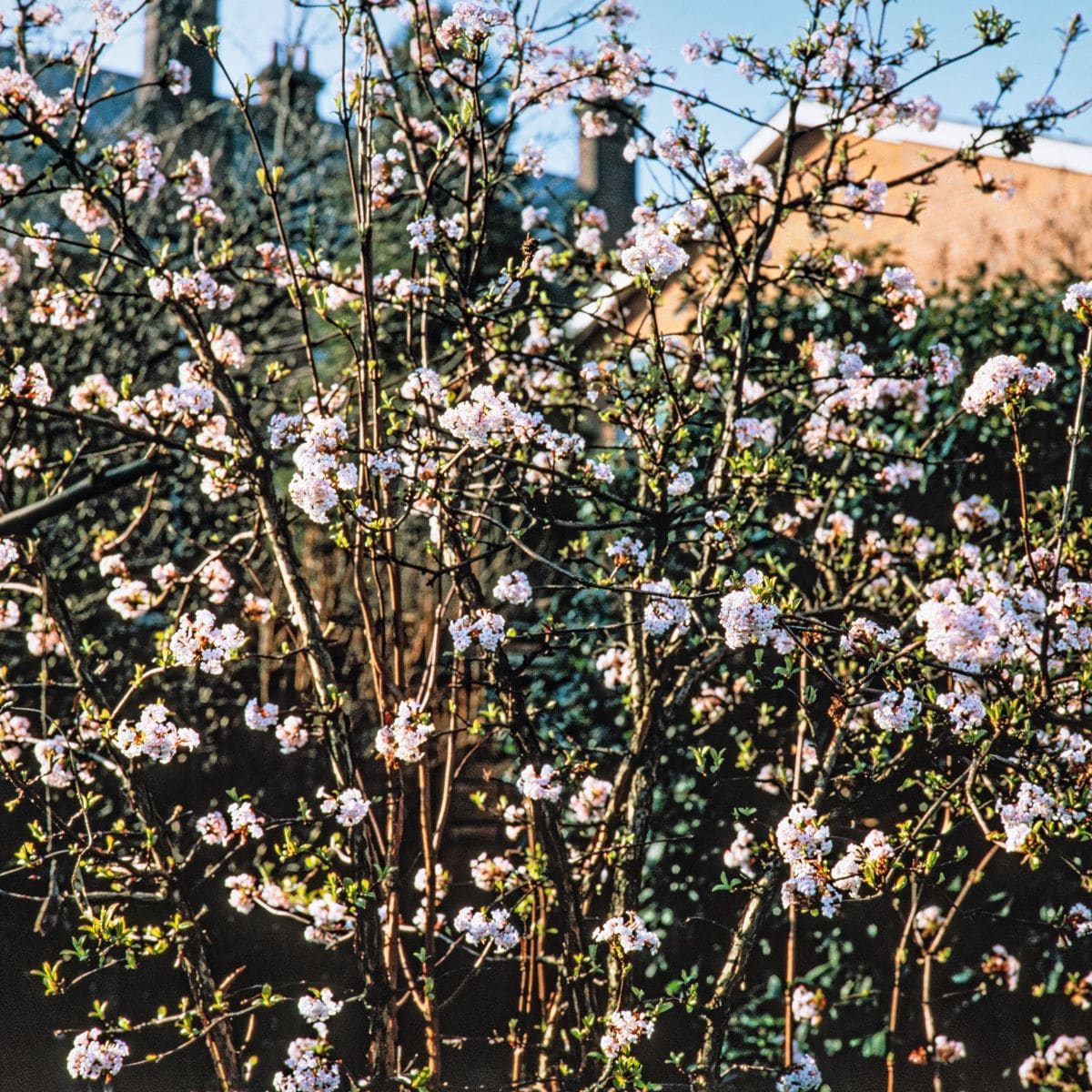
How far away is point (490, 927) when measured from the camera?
11.1ft

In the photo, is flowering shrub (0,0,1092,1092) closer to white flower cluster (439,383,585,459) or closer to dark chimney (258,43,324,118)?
white flower cluster (439,383,585,459)

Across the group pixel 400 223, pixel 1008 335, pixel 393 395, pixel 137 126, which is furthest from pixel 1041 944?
pixel 400 223

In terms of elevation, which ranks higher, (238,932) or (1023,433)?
(1023,433)

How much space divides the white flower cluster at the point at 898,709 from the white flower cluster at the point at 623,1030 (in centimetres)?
108

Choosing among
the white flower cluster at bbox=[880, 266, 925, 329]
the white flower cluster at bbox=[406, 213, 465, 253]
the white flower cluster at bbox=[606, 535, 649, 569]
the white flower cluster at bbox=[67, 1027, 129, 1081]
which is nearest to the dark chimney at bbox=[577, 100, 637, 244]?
the white flower cluster at bbox=[880, 266, 925, 329]

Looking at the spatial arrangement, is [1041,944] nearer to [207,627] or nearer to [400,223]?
[207,627]

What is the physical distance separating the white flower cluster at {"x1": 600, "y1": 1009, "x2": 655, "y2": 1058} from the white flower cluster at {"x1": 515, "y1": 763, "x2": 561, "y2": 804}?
645 mm

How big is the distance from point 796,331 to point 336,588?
2988mm

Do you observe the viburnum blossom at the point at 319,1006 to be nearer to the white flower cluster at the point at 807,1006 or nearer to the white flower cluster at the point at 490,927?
the white flower cluster at the point at 490,927

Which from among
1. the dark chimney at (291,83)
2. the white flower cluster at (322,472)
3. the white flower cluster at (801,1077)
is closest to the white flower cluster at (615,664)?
the white flower cluster at (801,1077)

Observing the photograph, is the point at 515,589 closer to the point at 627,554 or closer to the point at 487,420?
the point at 627,554

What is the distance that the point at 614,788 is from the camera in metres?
3.82

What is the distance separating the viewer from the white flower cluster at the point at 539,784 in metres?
3.32

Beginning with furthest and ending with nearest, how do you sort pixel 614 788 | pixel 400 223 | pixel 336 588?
pixel 400 223 < pixel 336 588 < pixel 614 788
